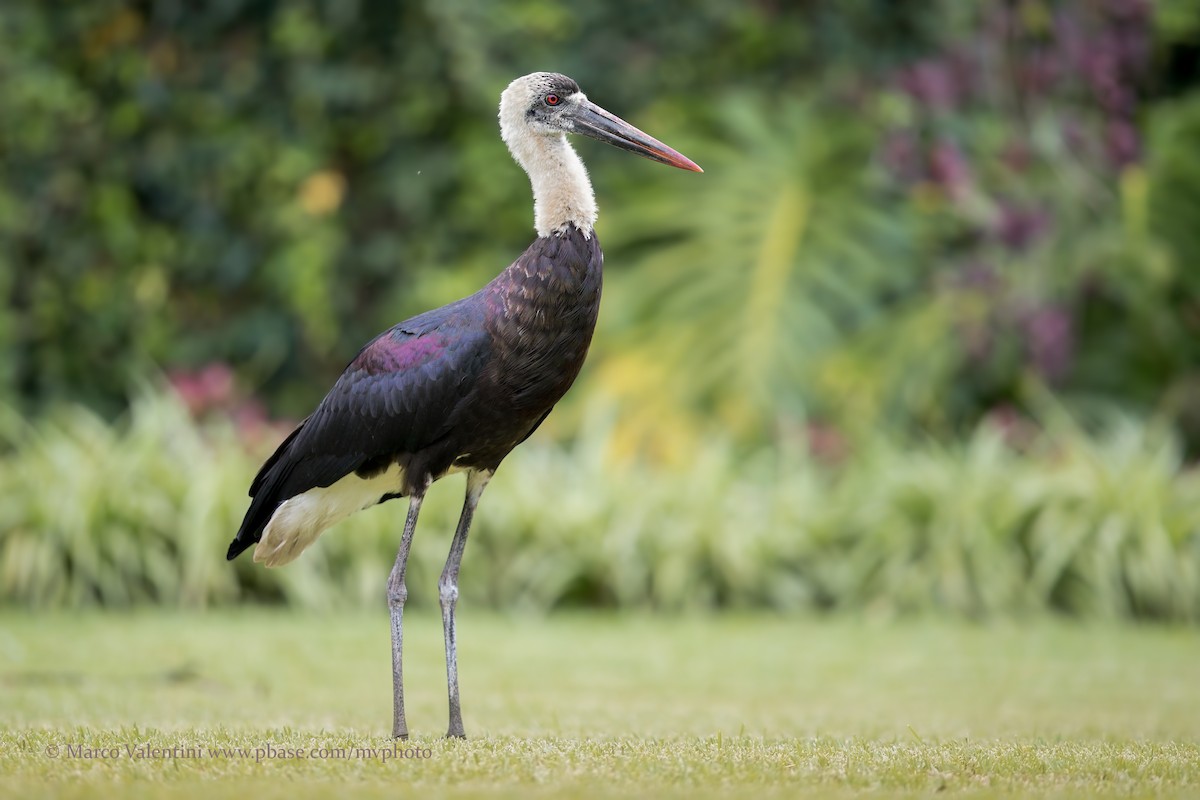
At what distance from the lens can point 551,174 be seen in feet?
14.6

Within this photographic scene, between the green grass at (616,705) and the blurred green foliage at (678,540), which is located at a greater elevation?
the blurred green foliage at (678,540)

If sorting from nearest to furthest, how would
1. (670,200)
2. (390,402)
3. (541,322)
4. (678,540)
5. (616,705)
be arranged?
(541,322), (390,402), (616,705), (678,540), (670,200)

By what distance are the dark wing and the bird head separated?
651mm

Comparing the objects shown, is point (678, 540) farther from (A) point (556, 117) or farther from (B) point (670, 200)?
(B) point (670, 200)

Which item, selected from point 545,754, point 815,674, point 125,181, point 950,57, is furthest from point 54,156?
point 545,754

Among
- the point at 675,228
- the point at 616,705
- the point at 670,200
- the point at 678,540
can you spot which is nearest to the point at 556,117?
the point at 616,705

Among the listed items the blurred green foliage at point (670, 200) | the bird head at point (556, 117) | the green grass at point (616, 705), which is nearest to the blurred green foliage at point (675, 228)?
the blurred green foliage at point (670, 200)

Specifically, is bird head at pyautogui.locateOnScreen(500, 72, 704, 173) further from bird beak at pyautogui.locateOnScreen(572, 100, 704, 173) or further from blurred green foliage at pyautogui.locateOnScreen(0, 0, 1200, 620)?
blurred green foliage at pyautogui.locateOnScreen(0, 0, 1200, 620)

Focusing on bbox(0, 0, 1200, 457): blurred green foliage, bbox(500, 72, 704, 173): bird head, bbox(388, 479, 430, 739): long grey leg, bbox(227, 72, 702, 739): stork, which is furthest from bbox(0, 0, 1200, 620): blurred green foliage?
bbox(500, 72, 704, 173): bird head

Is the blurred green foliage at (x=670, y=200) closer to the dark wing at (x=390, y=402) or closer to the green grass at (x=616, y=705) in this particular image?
the green grass at (x=616, y=705)

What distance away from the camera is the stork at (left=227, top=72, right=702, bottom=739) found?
4.20m

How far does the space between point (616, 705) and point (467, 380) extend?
5.45 ft

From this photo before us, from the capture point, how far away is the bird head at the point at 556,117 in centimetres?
456

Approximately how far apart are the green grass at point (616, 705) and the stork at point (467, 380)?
2.21ft
